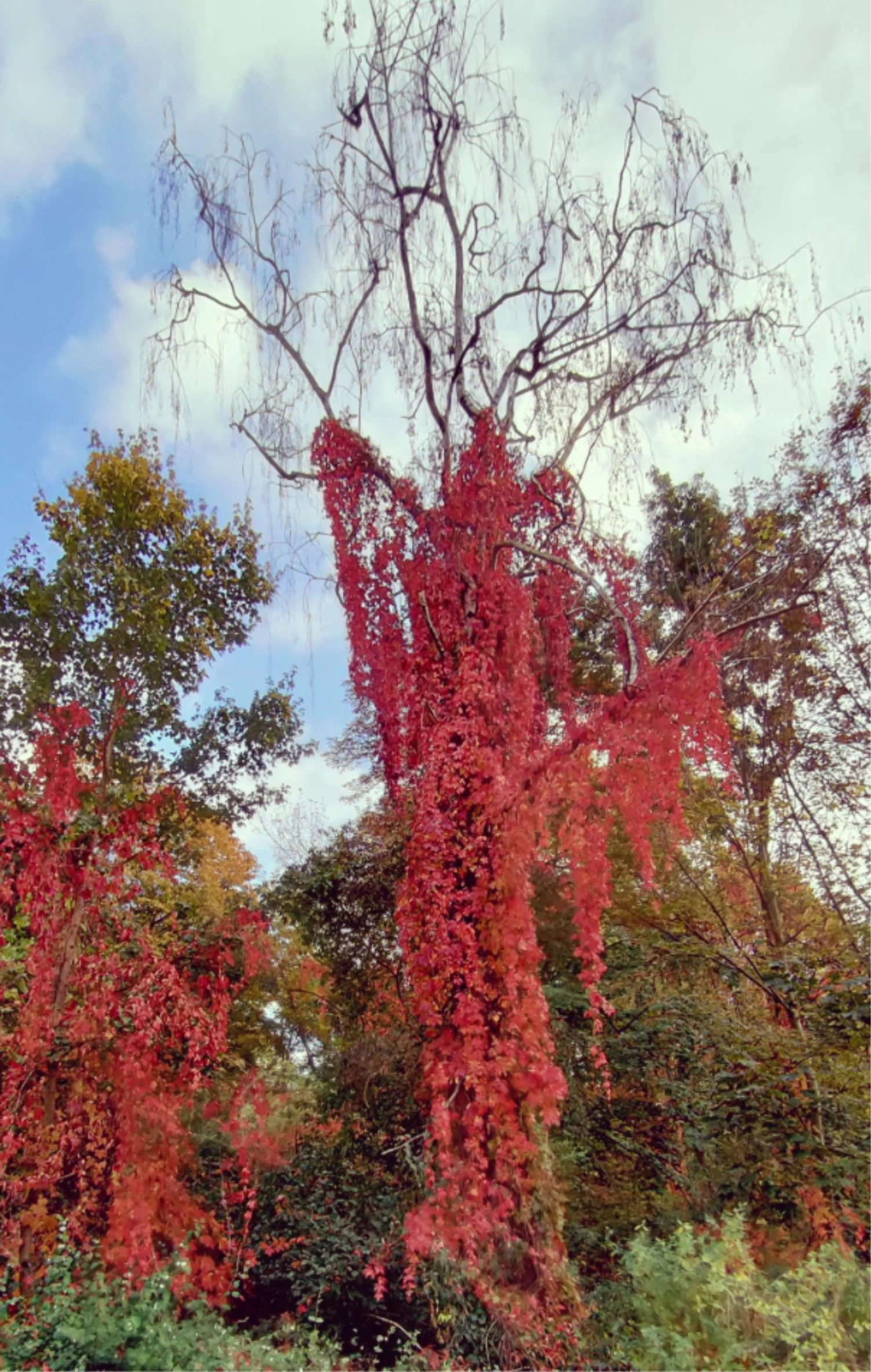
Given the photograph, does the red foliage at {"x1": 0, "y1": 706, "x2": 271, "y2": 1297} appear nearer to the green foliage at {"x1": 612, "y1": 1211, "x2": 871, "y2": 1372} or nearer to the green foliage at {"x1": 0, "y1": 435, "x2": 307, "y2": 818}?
the green foliage at {"x1": 0, "y1": 435, "x2": 307, "y2": 818}

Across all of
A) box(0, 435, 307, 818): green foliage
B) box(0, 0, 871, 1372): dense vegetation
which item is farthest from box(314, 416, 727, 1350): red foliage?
box(0, 435, 307, 818): green foliage

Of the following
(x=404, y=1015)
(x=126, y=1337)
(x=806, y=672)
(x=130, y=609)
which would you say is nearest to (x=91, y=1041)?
(x=126, y=1337)

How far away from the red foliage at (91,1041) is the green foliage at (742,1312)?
280cm

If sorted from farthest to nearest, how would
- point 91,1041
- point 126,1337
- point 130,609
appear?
point 130,609, point 91,1041, point 126,1337

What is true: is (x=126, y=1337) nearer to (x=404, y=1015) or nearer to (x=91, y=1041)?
(x=91, y=1041)

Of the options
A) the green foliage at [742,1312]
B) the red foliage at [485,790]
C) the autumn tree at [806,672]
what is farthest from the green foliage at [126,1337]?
the autumn tree at [806,672]

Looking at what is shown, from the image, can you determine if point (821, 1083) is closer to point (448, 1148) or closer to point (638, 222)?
point (448, 1148)

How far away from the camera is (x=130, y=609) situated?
7.73 meters

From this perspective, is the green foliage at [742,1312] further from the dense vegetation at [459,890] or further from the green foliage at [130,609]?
the green foliage at [130,609]

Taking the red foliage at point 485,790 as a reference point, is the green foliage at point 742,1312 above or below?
below

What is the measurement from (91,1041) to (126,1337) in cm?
175

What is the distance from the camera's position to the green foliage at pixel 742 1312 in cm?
246

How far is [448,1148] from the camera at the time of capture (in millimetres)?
4520

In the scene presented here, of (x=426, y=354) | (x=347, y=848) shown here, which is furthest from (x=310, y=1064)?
(x=426, y=354)
